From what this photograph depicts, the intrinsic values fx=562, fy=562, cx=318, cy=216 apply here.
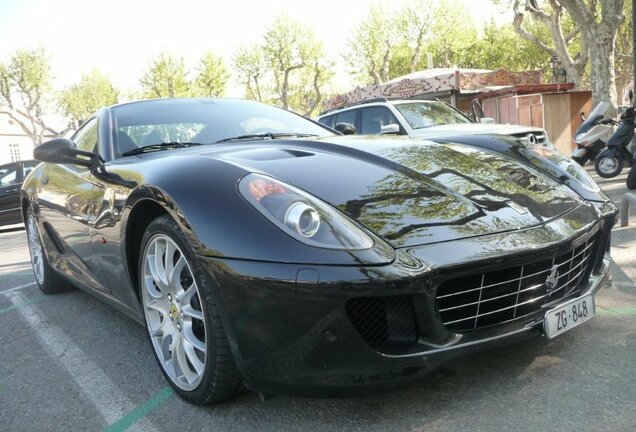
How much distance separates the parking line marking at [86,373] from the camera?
2.28m

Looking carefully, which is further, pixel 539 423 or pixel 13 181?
pixel 13 181

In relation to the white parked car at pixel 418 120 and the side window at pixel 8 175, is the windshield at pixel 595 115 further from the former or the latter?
the side window at pixel 8 175

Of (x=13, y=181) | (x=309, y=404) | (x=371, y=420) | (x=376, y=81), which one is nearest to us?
(x=371, y=420)

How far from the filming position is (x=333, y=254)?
181 centimetres

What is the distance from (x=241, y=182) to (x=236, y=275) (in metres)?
0.42

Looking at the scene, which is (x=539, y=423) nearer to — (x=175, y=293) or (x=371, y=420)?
(x=371, y=420)

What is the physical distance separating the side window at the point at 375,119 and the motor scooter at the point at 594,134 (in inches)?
140

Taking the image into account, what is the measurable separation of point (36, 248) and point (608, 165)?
8307 mm

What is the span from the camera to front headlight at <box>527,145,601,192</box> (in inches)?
110

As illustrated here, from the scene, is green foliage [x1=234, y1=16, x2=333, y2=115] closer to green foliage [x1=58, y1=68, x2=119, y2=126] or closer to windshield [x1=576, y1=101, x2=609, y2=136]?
green foliage [x1=58, y1=68, x2=119, y2=126]

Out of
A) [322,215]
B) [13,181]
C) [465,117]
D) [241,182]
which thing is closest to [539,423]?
[322,215]

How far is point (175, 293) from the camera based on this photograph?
2279 millimetres

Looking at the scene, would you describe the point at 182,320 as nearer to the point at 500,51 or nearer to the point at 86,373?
the point at 86,373

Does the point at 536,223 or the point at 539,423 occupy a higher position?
the point at 536,223
